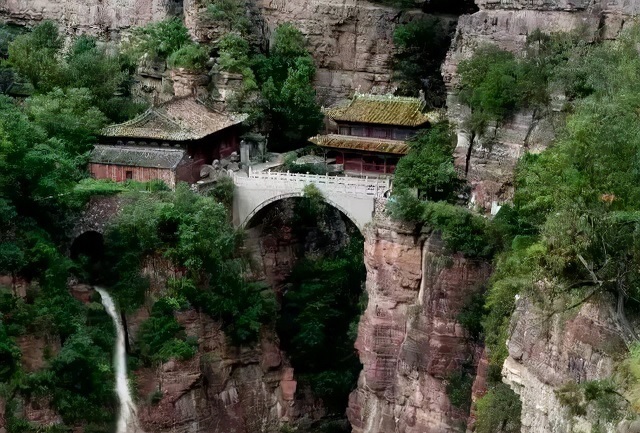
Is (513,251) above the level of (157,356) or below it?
above

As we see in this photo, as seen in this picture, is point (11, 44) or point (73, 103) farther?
point (11, 44)

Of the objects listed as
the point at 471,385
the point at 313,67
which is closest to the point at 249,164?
the point at 313,67

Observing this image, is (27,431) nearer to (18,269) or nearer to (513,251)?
(18,269)

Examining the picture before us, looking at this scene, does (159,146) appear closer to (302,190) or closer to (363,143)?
(302,190)

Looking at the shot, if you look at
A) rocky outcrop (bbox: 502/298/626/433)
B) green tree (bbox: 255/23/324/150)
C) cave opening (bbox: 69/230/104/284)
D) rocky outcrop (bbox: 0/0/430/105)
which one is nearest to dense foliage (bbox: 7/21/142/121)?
rocky outcrop (bbox: 0/0/430/105)

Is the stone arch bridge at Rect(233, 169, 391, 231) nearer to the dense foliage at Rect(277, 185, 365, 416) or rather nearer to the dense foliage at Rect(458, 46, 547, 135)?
the dense foliage at Rect(277, 185, 365, 416)

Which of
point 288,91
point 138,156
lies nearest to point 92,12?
point 288,91

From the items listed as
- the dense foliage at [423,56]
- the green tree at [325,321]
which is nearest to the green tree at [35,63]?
the green tree at [325,321]
